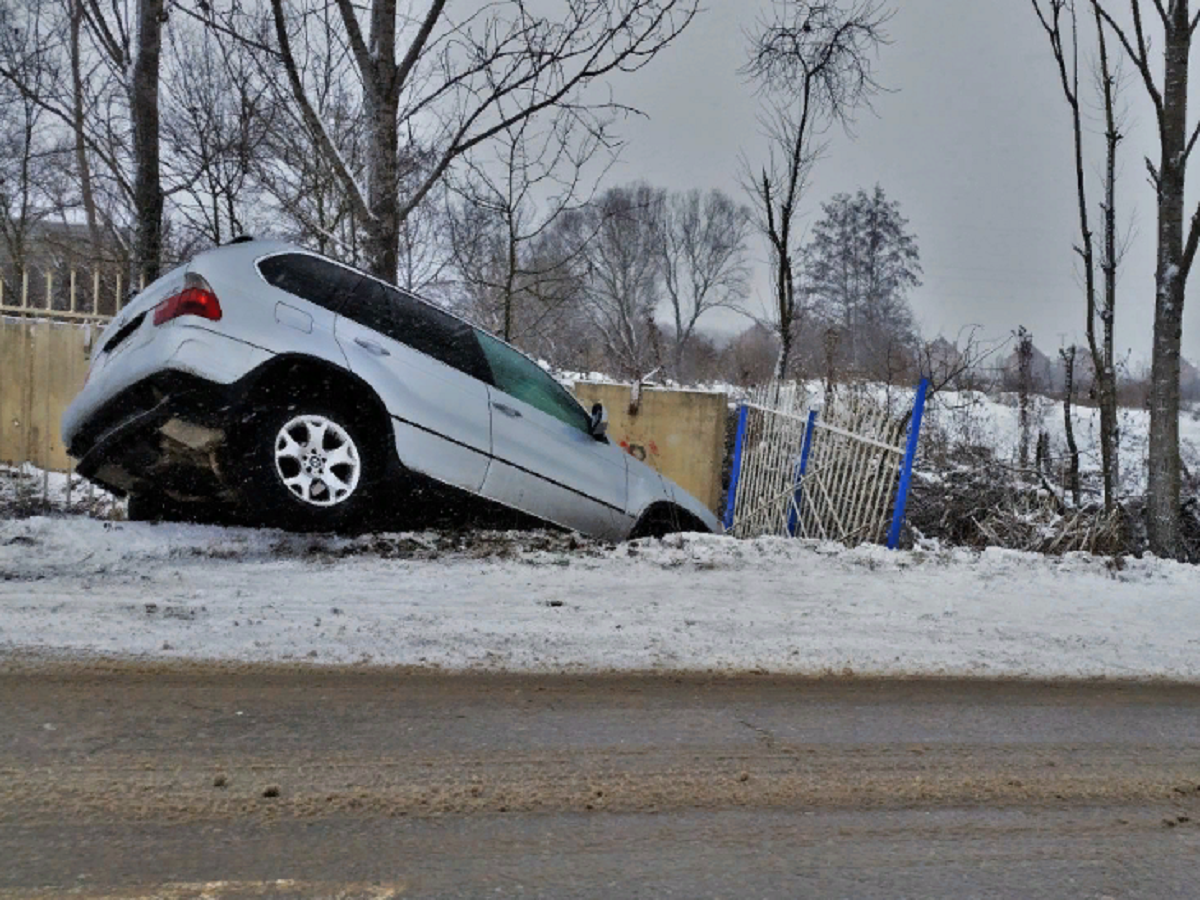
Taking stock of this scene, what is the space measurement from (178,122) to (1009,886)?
13988 millimetres

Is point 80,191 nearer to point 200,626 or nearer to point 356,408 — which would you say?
point 356,408

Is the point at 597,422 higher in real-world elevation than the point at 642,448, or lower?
higher

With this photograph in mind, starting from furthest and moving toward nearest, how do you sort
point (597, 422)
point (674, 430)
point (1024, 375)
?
1. point (1024, 375)
2. point (674, 430)
3. point (597, 422)

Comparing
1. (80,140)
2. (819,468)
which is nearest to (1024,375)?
(819,468)

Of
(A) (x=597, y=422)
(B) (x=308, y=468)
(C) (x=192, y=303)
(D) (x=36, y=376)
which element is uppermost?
(C) (x=192, y=303)

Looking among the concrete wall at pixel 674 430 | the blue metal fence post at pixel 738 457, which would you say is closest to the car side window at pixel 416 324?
the concrete wall at pixel 674 430

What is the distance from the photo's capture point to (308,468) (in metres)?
6.07

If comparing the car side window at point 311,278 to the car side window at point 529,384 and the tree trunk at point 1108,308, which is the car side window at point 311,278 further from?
the tree trunk at point 1108,308

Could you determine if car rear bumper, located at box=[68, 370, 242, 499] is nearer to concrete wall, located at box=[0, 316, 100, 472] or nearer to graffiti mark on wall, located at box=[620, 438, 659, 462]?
concrete wall, located at box=[0, 316, 100, 472]

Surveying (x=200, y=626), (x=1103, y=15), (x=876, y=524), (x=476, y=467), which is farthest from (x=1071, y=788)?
(x=1103, y=15)

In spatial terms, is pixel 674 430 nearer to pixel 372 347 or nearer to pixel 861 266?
pixel 372 347

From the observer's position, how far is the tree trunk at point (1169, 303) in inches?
350

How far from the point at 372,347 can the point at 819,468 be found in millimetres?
4584

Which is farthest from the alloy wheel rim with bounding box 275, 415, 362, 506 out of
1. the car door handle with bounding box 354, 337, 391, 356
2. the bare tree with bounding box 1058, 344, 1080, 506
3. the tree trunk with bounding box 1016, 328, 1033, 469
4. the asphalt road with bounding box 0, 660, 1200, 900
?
the tree trunk with bounding box 1016, 328, 1033, 469
